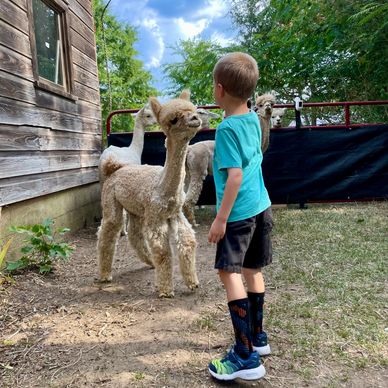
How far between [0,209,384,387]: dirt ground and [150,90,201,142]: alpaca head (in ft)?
4.37

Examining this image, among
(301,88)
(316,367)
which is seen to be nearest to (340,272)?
(316,367)

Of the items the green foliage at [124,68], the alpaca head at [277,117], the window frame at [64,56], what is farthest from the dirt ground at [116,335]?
the green foliage at [124,68]

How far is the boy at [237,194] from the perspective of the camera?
78.7 inches

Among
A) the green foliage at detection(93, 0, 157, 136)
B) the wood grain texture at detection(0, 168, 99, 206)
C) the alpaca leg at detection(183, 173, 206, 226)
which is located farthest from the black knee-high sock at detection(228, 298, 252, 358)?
the green foliage at detection(93, 0, 157, 136)

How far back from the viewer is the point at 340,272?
3.71 m

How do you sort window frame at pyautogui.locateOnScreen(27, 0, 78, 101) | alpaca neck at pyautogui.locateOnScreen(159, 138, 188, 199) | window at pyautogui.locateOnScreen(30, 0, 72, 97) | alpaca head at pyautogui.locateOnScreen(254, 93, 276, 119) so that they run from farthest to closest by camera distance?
1. alpaca head at pyautogui.locateOnScreen(254, 93, 276, 119)
2. window at pyautogui.locateOnScreen(30, 0, 72, 97)
3. window frame at pyautogui.locateOnScreen(27, 0, 78, 101)
4. alpaca neck at pyautogui.locateOnScreen(159, 138, 188, 199)

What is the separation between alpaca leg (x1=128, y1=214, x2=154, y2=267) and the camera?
3.98 metres

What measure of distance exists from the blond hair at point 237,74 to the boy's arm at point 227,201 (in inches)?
16.2

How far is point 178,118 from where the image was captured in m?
2.86

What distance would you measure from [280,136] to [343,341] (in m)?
5.26

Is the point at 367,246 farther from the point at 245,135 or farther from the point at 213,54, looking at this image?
the point at 213,54

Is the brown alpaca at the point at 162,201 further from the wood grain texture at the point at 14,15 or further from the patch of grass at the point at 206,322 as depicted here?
the wood grain texture at the point at 14,15

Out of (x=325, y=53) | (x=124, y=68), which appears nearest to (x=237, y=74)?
(x=325, y=53)

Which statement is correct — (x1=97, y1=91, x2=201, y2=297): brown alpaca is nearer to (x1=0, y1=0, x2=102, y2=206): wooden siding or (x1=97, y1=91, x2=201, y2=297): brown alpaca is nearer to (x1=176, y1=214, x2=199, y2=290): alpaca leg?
(x1=176, y1=214, x2=199, y2=290): alpaca leg
